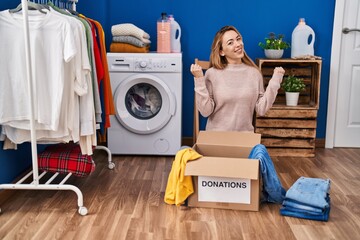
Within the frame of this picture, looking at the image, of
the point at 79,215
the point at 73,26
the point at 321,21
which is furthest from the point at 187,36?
the point at 79,215

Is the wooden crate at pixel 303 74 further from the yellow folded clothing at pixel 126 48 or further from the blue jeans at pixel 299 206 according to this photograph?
the blue jeans at pixel 299 206

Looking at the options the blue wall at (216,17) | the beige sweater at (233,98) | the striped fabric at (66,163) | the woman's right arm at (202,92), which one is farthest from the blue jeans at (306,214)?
the blue wall at (216,17)

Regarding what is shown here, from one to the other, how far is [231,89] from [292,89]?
1.17m

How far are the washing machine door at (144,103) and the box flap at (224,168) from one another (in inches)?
46.2

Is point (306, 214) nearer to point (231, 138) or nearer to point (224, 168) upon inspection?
point (224, 168)

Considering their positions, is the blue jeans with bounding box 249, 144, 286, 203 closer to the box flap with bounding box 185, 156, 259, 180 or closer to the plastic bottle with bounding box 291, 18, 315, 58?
the box flap with bounding box 185, 156, 259, 180

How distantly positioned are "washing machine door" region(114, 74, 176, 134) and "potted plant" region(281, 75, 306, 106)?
965 mm

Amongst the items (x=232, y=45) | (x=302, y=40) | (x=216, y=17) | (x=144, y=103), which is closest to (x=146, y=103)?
(x=144, y=103)

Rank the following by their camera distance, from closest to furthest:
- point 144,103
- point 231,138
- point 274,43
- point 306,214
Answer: point 306,214 < point 231,138 < point 144,103 < point 274,43

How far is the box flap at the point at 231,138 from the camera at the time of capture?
8.42ft

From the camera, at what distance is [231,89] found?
105 inches

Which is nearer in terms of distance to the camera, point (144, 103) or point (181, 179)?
point (181, 179)

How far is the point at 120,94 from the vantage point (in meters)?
3.48

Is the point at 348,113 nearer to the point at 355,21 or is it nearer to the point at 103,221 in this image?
→ the point at 355,21
